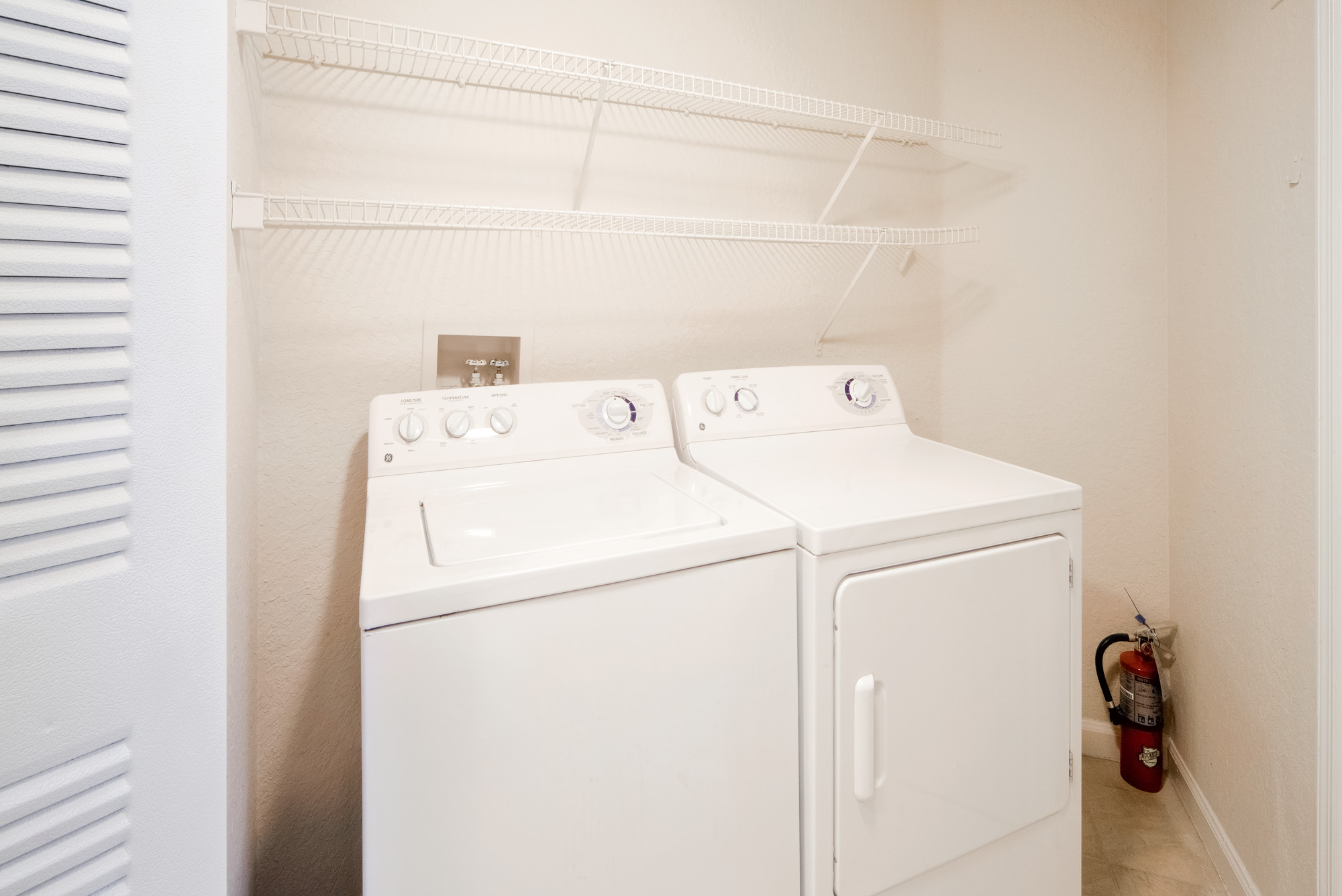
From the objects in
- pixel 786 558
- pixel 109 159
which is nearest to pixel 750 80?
pixel 786 558

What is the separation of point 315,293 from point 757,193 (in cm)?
118

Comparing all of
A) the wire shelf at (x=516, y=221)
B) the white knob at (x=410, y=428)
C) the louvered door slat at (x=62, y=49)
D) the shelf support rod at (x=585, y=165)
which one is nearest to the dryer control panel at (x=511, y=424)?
the white knob at (x=410, y=428)

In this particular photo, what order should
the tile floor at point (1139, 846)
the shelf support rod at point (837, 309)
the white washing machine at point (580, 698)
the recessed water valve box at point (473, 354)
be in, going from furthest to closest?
the shelf support rod at point (837, 309) → the tile floor at point (1139, 846) → the recessed water valve box at point (473, 354) → the white washing machine at point (580, 698)

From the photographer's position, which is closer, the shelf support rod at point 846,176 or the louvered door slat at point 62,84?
the louvered door slat at point 62,84

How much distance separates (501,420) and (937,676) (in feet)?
3.17

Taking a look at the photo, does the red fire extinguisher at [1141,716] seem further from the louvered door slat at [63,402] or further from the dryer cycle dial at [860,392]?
the louvered door slat at [63,402]

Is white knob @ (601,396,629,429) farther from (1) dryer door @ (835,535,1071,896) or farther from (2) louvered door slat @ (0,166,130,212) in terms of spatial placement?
(2) louvered door slat @ (0,166,130,212)

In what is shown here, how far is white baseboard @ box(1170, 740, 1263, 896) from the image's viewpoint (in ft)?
5.18

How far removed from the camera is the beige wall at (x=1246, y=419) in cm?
140

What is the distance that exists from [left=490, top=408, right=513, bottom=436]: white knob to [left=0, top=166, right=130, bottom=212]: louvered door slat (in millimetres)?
721

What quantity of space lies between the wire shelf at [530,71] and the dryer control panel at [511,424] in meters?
0.65

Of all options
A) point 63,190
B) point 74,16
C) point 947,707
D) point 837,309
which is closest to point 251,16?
point 74,16

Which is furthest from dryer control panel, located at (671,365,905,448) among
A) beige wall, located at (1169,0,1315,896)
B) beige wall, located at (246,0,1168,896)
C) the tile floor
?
the tile floor

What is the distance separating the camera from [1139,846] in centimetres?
177
